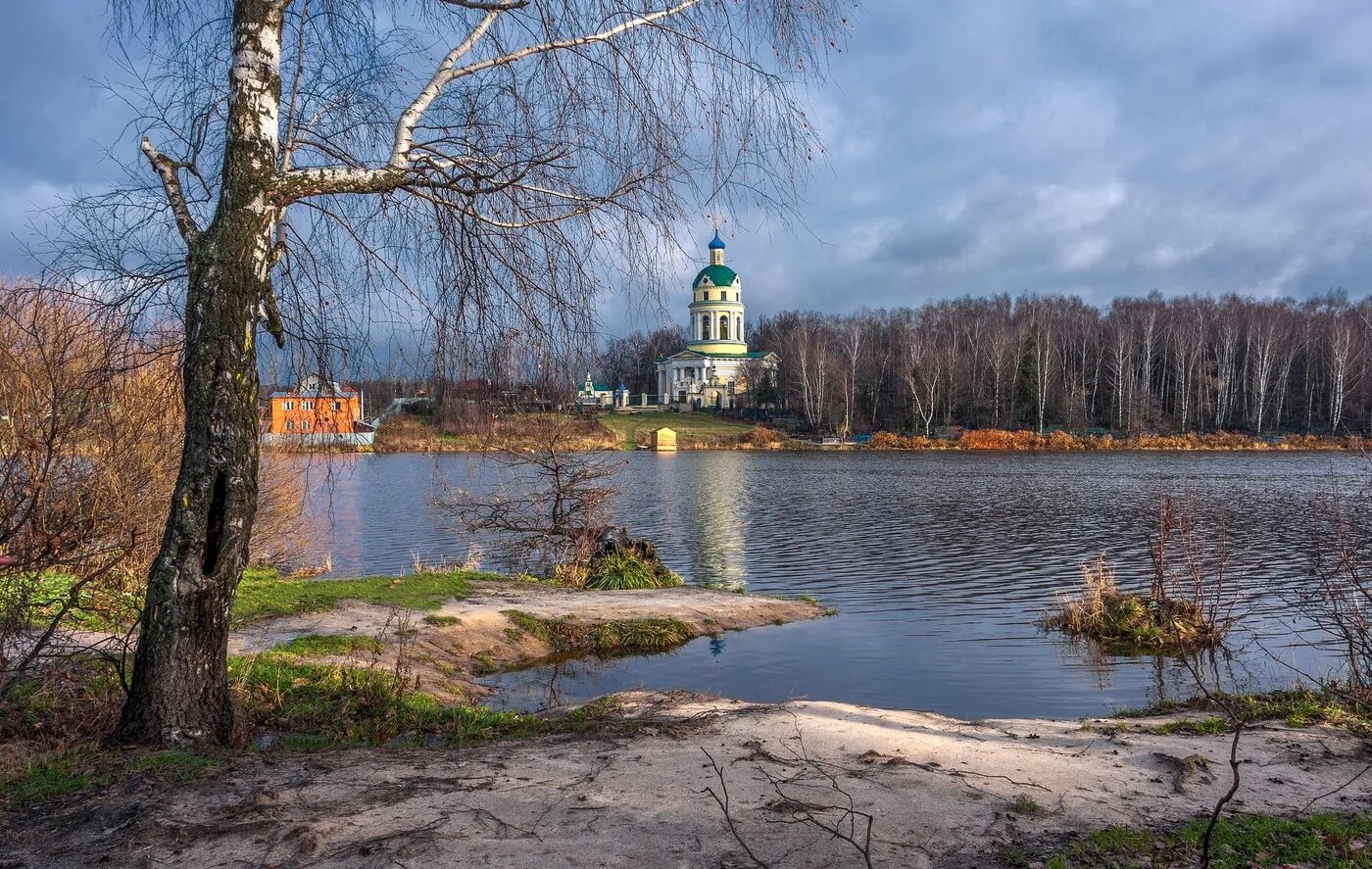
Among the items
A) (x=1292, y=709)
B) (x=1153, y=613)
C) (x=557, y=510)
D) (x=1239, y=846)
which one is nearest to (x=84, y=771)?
(x=1239, y=846)

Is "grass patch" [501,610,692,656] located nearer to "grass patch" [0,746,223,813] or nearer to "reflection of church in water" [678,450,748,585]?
"reflection of church in water" [678,450,748,585]

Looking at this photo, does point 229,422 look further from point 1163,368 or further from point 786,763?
point 1163,368

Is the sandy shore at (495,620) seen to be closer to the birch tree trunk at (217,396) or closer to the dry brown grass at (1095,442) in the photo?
the birch tree trunk at (217,396)

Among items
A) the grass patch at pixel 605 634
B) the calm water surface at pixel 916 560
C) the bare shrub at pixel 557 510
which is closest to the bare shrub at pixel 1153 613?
the calm water surface at pixel 916 560

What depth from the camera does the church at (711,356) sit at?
368 ft

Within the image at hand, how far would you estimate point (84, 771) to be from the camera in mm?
5422

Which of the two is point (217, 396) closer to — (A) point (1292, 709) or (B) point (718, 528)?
(A) point (1292, 709)

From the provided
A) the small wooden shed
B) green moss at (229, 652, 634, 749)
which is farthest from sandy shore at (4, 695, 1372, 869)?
the small wooden shed

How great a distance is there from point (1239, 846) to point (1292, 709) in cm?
457

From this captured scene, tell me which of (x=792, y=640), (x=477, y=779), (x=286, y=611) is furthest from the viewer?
(x=792, y=640)

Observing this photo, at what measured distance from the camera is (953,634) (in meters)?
15.5

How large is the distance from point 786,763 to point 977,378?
83.4 meters

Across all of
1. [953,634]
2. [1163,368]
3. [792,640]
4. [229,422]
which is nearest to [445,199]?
[229,422]

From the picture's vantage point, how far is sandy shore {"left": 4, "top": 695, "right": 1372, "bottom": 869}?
4.71 meters
